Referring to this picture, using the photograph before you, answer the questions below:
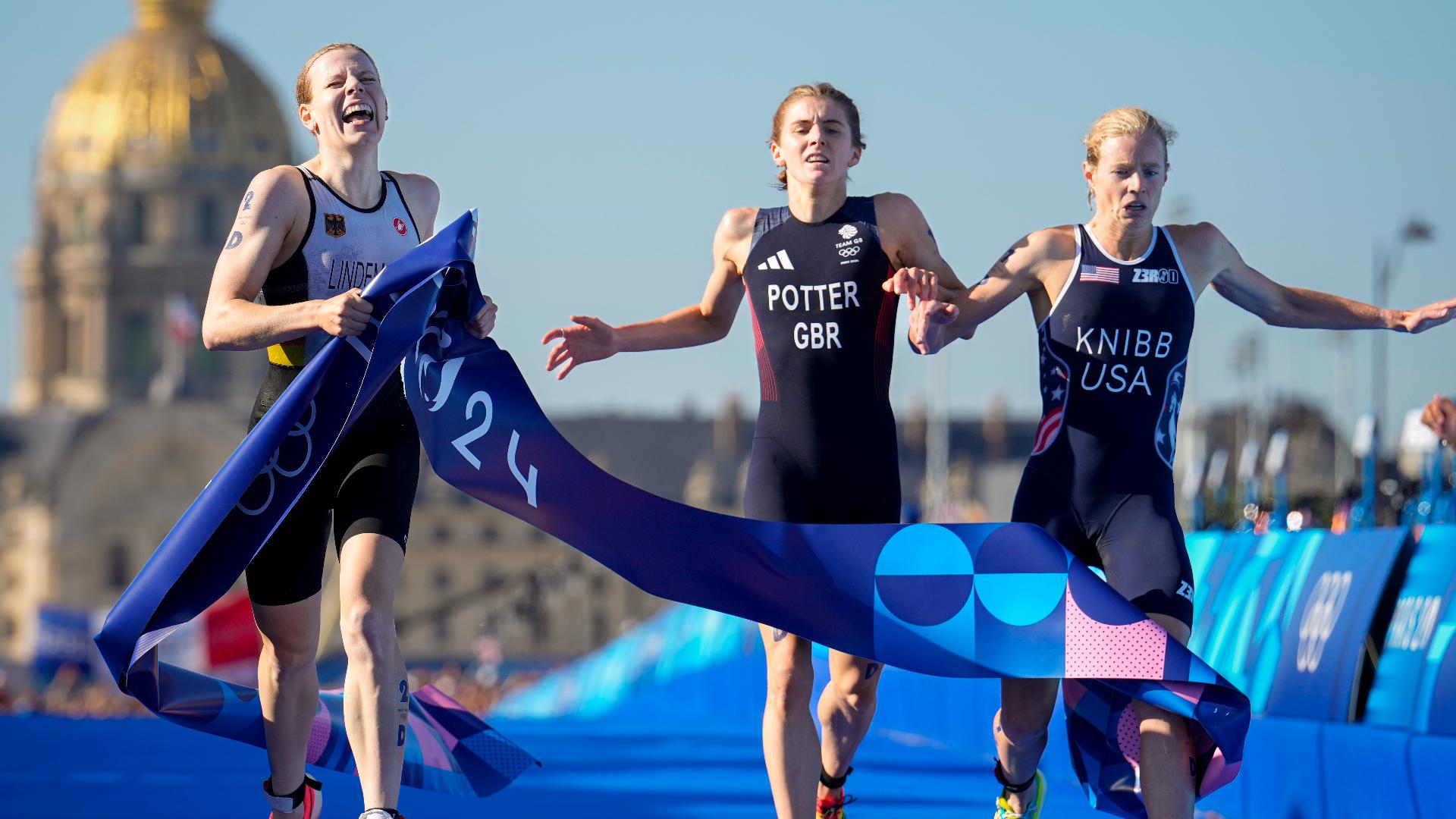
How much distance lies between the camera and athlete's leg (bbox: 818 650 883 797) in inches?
253

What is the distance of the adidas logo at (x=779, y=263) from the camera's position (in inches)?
254

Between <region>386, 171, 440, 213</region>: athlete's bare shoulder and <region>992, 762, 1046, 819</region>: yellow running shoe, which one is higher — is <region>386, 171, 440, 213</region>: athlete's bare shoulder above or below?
above

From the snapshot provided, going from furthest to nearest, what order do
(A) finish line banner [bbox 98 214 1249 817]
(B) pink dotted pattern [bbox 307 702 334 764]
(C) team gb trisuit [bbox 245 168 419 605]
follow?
(B) pink dotted pattern [bbox 307 702 334 764], (C) team gb trisuit [bbox 245 168 419 605], (A) finish line banner [bbox 98 214 1249 817]

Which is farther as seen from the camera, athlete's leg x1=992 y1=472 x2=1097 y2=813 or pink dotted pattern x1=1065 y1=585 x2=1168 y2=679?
athlete's leg x1=992 y1=472 x2=1097 y2=813

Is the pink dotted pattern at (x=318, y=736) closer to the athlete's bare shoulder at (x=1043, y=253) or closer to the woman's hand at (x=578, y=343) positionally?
the woman's hand at (x=578, y=343)

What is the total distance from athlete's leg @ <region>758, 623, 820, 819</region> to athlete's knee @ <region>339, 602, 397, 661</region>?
1.02 m

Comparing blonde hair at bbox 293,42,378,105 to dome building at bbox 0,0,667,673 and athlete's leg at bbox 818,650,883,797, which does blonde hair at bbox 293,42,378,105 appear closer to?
athlete's leg at bbox 818,650,883,797

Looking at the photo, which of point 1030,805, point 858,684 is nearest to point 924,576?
point 858,684

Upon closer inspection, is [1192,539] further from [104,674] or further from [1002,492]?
[1002,492]

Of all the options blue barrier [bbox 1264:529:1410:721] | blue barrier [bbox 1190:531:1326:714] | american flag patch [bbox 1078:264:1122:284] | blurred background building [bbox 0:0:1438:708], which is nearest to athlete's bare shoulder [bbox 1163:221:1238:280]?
american flag patch [bbox 1078:264:1122:284]

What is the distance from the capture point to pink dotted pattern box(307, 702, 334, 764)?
693 cm

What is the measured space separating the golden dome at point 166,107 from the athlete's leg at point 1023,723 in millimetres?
134267

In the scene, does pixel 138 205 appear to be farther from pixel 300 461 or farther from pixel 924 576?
pixel 924 576

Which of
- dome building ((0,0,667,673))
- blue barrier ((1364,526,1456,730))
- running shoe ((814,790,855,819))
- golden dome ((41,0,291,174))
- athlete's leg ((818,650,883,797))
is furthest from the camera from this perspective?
golden dome ((41,0,291,174))
